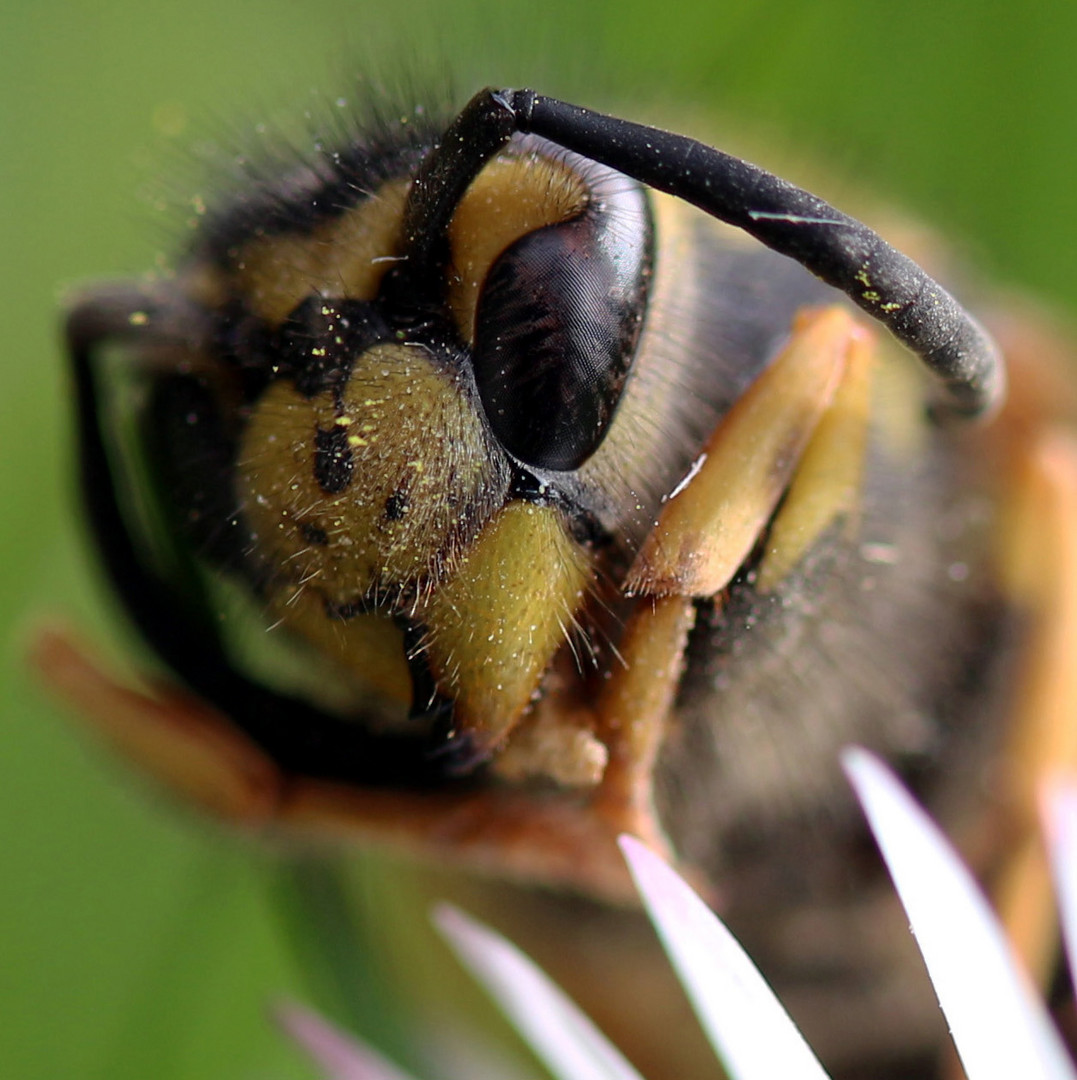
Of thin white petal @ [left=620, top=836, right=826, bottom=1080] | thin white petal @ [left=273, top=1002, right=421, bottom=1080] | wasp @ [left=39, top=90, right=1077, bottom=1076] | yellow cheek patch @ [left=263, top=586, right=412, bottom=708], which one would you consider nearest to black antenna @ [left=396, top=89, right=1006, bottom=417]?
wasp @ [left=39, top=90, right=1077, bottom=1076]

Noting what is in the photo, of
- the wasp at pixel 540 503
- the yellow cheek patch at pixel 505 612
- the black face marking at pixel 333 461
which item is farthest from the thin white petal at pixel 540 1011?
the black face marking at pixel 333 461

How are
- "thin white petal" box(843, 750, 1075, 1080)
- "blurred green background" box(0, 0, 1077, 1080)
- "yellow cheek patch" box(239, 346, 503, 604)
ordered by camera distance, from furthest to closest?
"blurred green background" box(0, 0, 1077, 1080), "thin white petal" box(843, 750, 1075, 1080), "yellow cheek patch" box(239, 346, 503, 604)

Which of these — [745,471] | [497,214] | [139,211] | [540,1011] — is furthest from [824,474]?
[139,211]

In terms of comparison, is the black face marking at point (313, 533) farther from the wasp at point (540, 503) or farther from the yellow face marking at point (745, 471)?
the yellow face marking at point (745, 471)

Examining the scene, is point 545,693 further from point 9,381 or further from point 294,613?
point 9,381

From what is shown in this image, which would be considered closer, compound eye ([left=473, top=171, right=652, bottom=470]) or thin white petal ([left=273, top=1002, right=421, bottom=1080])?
compound eye ([left=473, top=171, right=652, bottom=470])

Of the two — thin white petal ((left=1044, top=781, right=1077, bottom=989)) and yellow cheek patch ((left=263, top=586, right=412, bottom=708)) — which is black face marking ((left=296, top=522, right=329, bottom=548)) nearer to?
yellow cheek patch ((left=263, top=586, right=412, bottom=708))

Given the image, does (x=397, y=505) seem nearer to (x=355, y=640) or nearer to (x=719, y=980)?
(x=355, y=640)
